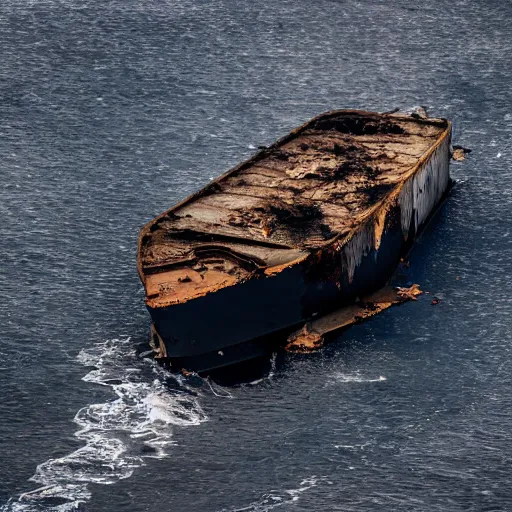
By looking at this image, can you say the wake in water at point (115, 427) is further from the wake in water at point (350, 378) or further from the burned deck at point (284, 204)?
the wake in water at point (350, 378)

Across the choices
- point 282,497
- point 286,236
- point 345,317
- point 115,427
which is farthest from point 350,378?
point 115,427

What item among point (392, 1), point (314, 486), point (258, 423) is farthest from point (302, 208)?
point (392, 1)

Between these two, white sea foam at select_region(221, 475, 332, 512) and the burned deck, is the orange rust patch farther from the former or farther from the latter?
white sea foam at select_region(221, 475, 332, 512)

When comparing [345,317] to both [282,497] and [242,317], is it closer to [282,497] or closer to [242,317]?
[242,317]

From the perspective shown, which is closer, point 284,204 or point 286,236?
point 286,236

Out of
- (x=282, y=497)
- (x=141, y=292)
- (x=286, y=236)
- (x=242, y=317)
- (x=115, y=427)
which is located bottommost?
(x=282, y=497)

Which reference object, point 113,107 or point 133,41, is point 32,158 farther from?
point 133,41

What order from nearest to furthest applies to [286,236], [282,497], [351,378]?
[282,497] < [351,378] < [286,236]

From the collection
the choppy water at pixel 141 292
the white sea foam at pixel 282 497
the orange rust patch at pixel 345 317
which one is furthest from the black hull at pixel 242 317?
the white sea foam at pixel 282 497
